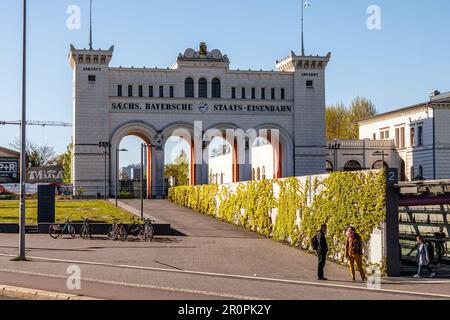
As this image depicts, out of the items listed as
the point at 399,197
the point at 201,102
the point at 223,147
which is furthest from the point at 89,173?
the point at 399,197

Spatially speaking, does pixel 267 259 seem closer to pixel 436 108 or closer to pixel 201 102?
pixel 201 102

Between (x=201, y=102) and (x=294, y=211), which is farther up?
(x=201, y=102)

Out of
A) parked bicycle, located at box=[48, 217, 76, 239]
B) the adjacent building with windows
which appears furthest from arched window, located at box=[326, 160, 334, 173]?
parked bicycle, located at box=[48, 217, 76, 239]

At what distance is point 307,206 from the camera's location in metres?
34.3

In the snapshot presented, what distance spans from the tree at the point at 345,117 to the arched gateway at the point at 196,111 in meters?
40.4

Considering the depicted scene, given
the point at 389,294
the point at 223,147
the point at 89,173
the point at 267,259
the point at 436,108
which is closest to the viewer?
the point at 389,294

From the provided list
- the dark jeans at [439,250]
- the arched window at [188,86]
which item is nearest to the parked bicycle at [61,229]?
the dark jeans at [439,250]

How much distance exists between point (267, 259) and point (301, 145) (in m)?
47.5

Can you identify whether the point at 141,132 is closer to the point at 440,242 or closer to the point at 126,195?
the point at 126,195

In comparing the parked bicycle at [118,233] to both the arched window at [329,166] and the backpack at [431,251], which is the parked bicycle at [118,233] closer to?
the backpack at [431,251]

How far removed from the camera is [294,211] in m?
36.3

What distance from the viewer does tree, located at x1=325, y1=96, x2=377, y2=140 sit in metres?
119

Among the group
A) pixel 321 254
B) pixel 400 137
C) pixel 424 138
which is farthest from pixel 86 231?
pixel 400 137

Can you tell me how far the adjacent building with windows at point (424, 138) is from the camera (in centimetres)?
8200
